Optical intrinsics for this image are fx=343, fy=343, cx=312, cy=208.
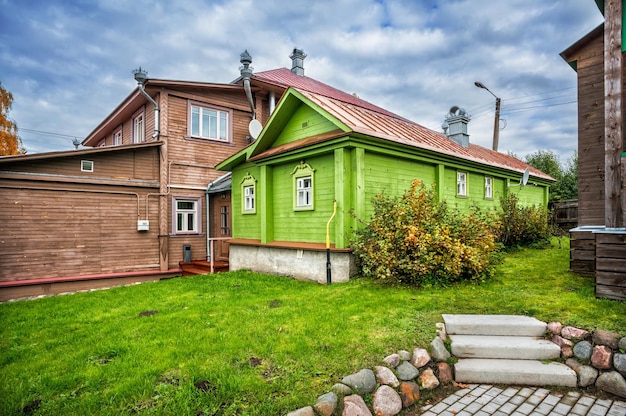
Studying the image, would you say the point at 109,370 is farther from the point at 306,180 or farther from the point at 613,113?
the point at 613,113

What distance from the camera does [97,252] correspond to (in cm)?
1187

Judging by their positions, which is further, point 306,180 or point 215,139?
point 215,139

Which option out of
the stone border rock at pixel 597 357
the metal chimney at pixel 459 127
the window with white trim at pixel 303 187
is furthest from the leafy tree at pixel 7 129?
the stone border rock at pixel 597 357

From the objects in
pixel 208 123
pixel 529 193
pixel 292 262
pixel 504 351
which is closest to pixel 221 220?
pixel 208 123

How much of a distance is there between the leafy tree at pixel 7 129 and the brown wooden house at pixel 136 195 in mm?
10787

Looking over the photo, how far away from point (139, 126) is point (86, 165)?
166 inches

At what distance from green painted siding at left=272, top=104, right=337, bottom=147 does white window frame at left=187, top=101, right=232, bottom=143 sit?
461 cm

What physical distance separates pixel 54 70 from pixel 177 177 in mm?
9080

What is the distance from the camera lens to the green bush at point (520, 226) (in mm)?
11742

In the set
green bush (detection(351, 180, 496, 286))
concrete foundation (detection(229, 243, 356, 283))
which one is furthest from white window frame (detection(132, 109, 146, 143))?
green bush (detection(351, 180, 496, 286))

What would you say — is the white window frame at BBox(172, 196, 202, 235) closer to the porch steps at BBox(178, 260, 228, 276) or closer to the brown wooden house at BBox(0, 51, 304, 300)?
the brown wooden house at BBox(0, 51, 304, 300)

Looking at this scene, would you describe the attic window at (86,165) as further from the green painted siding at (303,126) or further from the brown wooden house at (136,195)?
the green painted siding at (303,126)

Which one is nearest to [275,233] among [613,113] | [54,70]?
[613,113]

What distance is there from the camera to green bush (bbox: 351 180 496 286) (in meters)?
6.87
